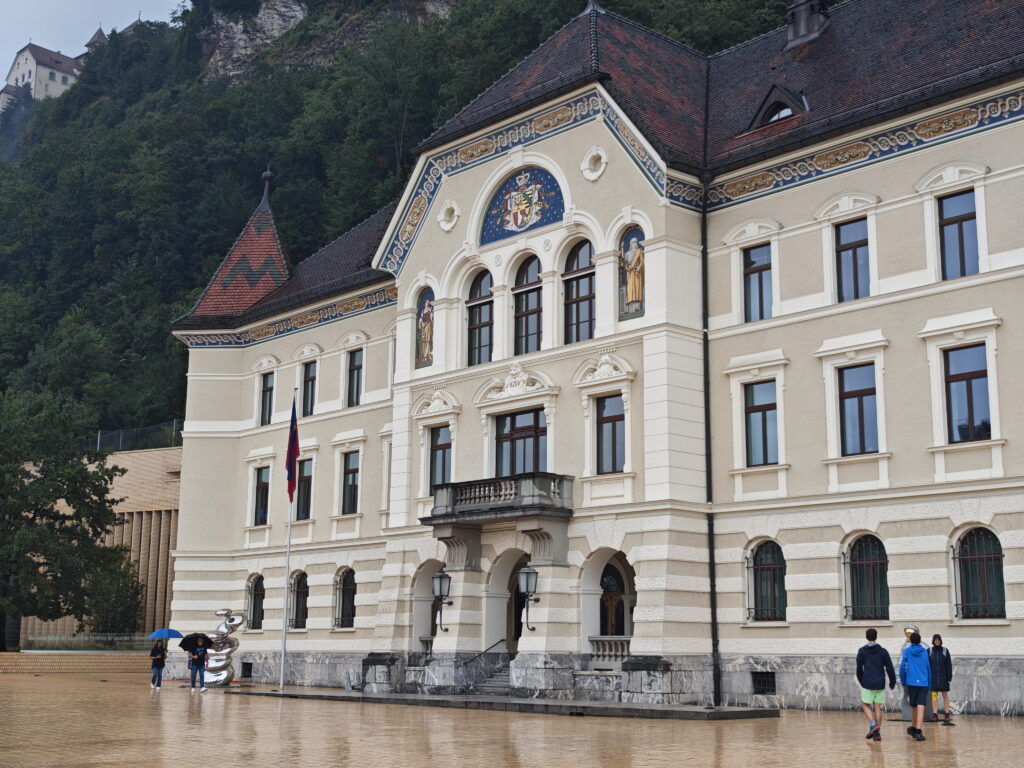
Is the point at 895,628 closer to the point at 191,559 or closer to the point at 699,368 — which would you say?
the point at 699,368

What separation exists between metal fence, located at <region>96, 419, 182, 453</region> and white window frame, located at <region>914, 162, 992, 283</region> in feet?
150

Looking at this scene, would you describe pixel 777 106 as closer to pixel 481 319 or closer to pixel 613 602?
pixel 481 319

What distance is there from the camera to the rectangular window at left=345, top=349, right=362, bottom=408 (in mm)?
42188

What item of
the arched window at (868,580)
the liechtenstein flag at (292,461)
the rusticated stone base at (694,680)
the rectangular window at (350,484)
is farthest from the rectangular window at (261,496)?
the arched window at (868,580)

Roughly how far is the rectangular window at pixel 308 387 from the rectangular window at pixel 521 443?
11.1 meters

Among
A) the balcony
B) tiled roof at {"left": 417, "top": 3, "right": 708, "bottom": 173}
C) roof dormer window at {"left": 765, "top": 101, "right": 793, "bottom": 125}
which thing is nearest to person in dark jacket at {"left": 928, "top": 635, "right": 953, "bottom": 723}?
the balcony

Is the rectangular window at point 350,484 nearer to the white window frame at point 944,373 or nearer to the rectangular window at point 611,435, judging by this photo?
the rectangular window at point 611,435

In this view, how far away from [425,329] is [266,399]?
10801 millimetres

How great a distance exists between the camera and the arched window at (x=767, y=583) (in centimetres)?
2912

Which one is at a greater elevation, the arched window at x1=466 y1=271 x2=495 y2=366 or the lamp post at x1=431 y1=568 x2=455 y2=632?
the arched window at x1=466 y1=271 x2=495 y2=366

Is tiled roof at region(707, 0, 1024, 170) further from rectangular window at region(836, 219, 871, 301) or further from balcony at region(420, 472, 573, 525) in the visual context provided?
balcony at region(420, 472, 573, 525)

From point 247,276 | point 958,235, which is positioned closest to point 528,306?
point 958,235

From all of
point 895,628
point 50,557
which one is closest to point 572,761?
point 895,628

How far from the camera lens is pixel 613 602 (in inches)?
1316
